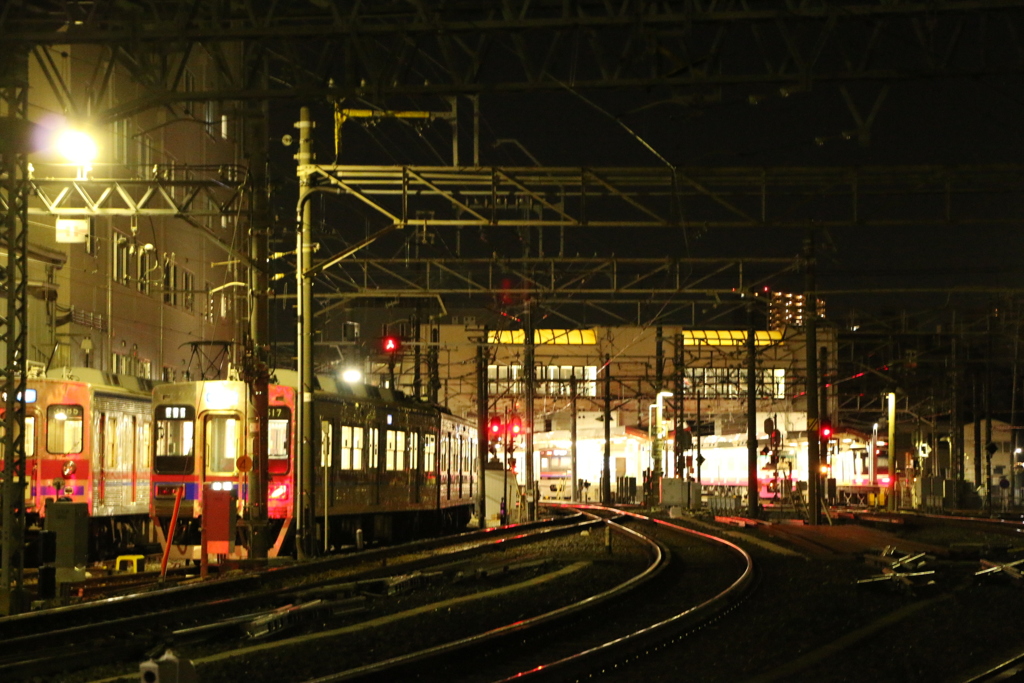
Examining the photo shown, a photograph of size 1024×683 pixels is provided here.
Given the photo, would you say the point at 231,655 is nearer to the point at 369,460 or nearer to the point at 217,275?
the point at 369,460

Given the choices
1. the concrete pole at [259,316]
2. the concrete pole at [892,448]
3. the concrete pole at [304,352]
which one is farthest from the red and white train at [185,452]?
the concrete pole at [892,448]

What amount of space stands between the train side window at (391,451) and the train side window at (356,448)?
134 centimetres

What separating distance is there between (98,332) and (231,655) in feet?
86.6

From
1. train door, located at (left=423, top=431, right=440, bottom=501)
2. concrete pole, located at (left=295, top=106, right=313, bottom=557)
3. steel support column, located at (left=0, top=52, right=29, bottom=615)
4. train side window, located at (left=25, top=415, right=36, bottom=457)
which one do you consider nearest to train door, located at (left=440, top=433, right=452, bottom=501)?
train door, located at (left=423, top=431, right=440, bottom=501)

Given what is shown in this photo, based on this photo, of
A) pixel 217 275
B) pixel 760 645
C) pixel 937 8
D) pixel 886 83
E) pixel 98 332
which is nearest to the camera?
pixel 760 645

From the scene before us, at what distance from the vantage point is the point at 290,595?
43.7ft

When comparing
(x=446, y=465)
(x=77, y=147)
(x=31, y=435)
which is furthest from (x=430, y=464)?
(x=77, y=147)

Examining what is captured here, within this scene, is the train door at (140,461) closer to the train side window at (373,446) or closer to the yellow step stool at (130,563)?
the yellow step stool at (130,563)

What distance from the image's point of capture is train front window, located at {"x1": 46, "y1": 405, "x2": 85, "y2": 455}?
20875 millimetres

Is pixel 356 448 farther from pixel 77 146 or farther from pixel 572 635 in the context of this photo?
pixel 572 635

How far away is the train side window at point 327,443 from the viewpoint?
20.6m

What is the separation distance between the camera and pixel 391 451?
24.6 meters

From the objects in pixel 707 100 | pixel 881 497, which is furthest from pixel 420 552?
pixel 881 497

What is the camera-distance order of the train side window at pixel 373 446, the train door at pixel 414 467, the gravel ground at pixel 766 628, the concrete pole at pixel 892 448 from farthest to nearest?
the concrete pole at pixel 892 448 < the train door at pixel 414 467 < the train side window at pixel 373 446 < the gravel ground at pixel 766 628
